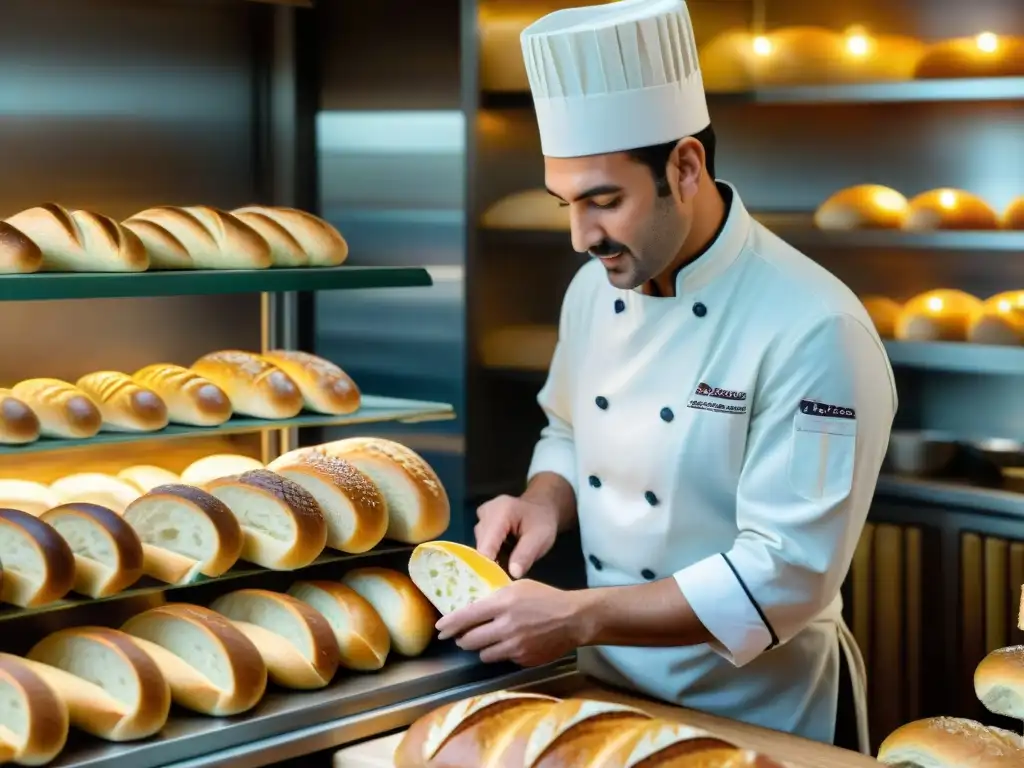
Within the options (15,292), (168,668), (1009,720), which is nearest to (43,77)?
(15,292)

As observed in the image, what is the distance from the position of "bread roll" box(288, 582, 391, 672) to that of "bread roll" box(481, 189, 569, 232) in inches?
70.2

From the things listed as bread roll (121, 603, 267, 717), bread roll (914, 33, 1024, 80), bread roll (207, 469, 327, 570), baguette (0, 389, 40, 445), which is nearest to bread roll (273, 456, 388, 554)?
bread roll (207, 469, 327, 570)

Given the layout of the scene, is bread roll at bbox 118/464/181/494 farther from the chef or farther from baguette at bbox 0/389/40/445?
the chef

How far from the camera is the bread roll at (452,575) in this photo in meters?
1.88

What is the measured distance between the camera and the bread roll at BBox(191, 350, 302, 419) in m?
2.11

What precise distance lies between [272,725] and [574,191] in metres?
0.83

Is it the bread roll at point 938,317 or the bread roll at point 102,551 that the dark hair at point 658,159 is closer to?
the bread roll at point 102,551

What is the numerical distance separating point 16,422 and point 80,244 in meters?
0.25

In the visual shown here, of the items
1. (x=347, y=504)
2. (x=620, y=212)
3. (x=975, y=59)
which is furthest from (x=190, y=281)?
(x=975, y=59)

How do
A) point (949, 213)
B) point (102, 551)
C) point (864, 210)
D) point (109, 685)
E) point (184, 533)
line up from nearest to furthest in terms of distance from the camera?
point (109, 685)
point (102, 551)
point (184, 533)
point (949, 213)
point (864, 210)

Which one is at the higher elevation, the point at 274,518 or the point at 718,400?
the point at 718,400

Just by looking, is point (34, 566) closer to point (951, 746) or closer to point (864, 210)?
point (951, 746)

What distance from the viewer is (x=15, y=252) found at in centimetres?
176

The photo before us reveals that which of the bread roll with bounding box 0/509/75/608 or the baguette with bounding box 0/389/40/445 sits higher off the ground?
the baguette with bounding box 0/389/40/445
